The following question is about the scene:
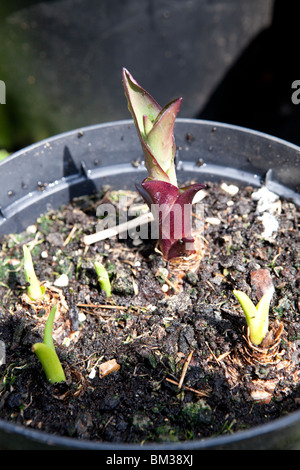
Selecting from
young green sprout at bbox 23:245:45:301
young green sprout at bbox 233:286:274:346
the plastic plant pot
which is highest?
the plastic plant pot

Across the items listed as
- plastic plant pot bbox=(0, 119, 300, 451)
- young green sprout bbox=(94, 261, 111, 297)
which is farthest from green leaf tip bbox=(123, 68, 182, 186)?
plastic plant pot bbox=(0, 119, 300, 451)

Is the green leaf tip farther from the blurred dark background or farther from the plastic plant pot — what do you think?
the blurred dark background

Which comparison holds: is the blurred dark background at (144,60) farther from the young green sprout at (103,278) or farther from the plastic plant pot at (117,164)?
the young green sprout at (103,278)

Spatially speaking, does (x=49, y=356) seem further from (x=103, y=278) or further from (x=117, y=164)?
(x=117, y=164)

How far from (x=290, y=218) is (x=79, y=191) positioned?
0.72 metres

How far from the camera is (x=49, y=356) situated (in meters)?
0.99

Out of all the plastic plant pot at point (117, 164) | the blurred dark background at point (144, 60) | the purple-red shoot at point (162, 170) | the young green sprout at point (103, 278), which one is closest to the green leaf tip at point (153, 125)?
the purple-red shoot at point (162, 170)

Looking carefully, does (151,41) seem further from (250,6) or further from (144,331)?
(144,331)

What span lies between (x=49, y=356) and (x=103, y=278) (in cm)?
29

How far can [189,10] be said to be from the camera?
Answer: 82.6 inches

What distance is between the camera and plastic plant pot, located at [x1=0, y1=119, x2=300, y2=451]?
1405 mm

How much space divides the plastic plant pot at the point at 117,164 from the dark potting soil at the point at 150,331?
5 cm

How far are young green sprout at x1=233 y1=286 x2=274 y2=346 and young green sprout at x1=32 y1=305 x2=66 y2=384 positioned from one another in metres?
0.42

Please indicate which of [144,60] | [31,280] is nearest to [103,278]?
[31,280]
